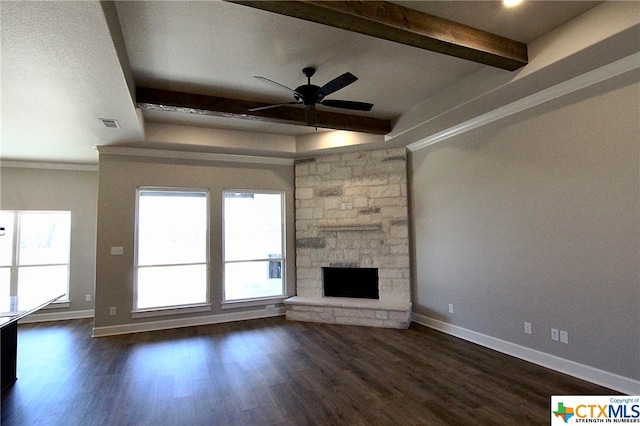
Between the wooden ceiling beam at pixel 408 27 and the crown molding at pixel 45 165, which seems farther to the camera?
the crown molding at pixel 45 165

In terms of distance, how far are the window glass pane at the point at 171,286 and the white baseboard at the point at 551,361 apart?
3.85 m

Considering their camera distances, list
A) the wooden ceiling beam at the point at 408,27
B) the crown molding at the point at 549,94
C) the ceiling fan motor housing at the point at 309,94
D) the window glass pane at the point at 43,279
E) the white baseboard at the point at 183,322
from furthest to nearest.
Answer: the window glass pane at the point at 43,279, the white baseboard at the point at 183,322, the ceiling fan motor housing at the point at 309,94, the crown molding at the point at 549,94, the wooden ceiling beam at the point at 408,27

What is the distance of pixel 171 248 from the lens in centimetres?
532

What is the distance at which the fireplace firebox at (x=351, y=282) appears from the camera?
5.53 metres

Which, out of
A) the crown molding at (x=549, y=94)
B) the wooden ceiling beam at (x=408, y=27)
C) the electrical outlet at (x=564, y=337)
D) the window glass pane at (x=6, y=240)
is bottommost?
the electrical outlet at (x=564, y=337)

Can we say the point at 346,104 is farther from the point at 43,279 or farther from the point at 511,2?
the point at 43,279

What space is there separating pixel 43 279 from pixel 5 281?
1.70 feet

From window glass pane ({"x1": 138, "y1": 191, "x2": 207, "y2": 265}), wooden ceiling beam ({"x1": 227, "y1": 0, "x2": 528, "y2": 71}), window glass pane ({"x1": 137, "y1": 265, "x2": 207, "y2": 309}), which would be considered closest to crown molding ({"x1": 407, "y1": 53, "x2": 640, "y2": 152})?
wooden ceiling beam ({"x1": 227, "y1": 0, "x2": 528, "y2": 71})

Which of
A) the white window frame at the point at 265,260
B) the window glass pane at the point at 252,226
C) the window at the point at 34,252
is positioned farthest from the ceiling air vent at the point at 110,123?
the window at the point at 34,252

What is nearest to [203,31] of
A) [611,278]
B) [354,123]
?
[354,123]

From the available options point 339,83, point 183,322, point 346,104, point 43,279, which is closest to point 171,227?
point 183,322

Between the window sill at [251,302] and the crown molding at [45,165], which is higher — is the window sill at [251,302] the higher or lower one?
the lower one

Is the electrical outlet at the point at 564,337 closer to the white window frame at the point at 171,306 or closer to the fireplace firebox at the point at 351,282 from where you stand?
the fireplace firebox at the point at 351,282

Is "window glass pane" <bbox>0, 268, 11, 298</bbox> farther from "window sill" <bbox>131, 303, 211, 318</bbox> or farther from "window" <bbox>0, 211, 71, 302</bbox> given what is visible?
"window sill" <bbox>131, 303, 211, 318</bbox>
